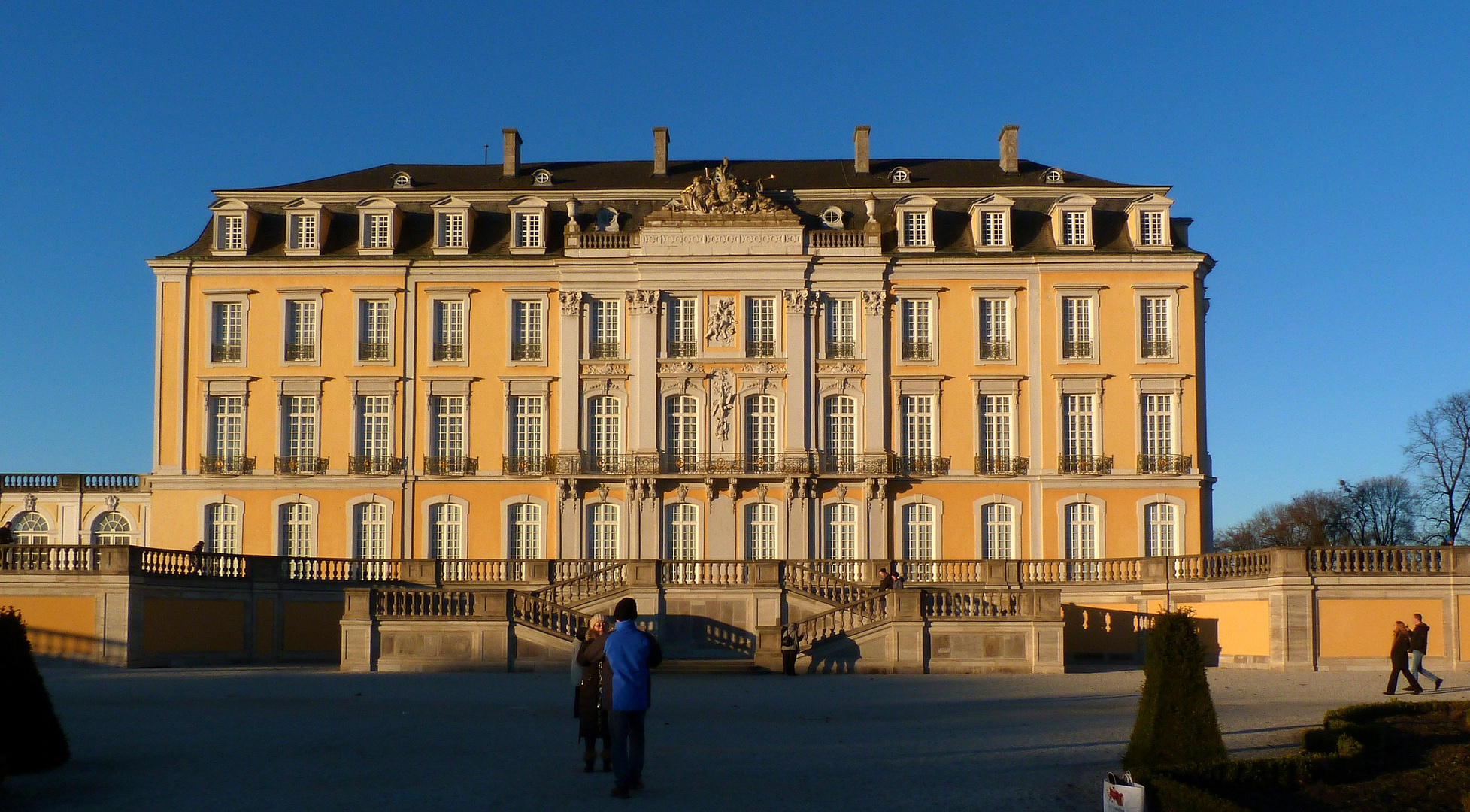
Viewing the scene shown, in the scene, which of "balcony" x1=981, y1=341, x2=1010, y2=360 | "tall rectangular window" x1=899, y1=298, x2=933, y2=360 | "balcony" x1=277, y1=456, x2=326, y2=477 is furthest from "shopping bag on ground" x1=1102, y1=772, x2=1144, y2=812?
"balcony" x1=277, y1=456, x2=326, y2=477

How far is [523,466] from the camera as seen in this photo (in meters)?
42.6

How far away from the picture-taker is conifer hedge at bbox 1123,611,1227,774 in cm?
A: 1220

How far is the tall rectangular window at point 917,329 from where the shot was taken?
4291 cm

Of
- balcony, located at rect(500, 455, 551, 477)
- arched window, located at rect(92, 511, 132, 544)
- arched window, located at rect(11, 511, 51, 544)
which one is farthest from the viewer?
arched window, located at rect(11, 511, 51, 544)

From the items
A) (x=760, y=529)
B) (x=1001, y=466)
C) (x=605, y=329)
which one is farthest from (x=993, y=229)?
(x=605, y=329)

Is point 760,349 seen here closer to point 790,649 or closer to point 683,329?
point 683,329

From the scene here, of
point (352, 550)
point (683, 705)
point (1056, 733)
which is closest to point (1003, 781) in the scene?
point (1056, 733)

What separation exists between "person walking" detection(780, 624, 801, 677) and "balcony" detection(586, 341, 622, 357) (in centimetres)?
1651

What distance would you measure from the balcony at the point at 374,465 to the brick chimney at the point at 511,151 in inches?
408

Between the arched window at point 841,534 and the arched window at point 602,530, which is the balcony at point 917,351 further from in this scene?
the arched window at point 602,530

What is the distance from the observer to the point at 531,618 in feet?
92.6

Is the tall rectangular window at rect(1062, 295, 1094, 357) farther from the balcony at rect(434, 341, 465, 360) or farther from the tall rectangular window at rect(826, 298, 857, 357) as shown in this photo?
the balcony at rect(434, 341, 465, 360)

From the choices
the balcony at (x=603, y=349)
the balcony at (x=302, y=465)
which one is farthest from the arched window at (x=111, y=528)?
the balcony at (x=603, y=349)

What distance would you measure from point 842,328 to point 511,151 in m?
12.6
